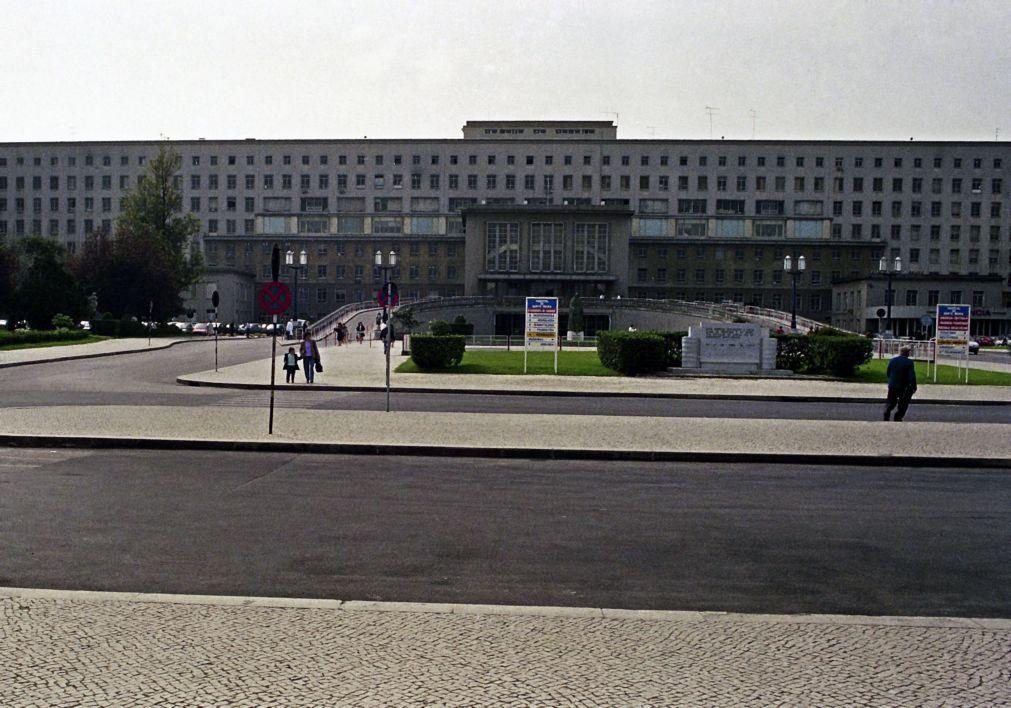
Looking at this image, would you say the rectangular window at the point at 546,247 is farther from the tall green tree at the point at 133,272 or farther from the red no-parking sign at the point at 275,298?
the red no-parking sign at the point at 275,298

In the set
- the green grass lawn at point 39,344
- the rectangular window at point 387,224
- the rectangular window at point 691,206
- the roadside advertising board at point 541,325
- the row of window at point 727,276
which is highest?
the rectangular window at point 691,206

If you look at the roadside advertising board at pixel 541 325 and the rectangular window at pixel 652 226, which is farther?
the rectangular window at pixel 652 226

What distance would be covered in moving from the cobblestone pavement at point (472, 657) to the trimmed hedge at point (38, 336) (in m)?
46.1

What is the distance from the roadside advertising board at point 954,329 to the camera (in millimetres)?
32375

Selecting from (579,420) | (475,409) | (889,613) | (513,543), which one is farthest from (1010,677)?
(475,409)

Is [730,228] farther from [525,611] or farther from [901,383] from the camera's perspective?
[525,611]

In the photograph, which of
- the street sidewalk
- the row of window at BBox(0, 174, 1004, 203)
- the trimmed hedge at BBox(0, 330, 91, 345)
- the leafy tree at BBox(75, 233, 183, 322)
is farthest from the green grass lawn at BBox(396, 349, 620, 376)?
the row of window at BBox(0, 174, 1004, 203)

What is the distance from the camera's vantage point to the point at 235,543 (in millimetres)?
8039

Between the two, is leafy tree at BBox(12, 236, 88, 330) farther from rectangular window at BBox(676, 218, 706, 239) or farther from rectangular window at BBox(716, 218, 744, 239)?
rectangular window at BBox(716, 218, 744, 239)

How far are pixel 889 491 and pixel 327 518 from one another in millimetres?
7078

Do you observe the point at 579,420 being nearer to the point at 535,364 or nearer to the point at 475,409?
the point at 475,409

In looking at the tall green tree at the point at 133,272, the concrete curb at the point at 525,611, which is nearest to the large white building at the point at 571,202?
the tall green tree at the point at 133,272

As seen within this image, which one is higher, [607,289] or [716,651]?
[607,289]

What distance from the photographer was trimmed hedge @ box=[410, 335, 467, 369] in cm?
3294
